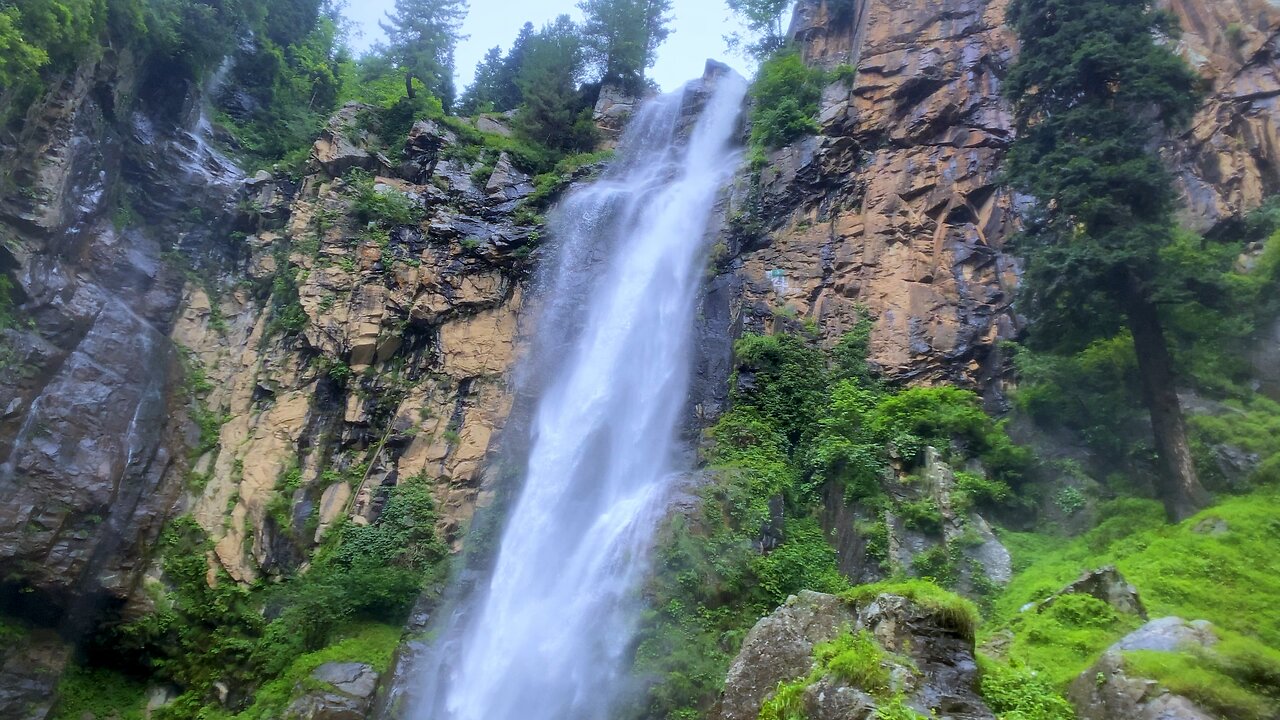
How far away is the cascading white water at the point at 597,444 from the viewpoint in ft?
39.4

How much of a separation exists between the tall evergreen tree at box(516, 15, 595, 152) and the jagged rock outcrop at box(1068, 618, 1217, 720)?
24.2 metres

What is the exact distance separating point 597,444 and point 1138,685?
1190 centimetres

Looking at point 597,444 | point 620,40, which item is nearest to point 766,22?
point 620,40

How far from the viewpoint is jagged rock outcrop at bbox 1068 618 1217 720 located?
508 centimetres

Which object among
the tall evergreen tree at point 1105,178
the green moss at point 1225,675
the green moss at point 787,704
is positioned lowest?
the green moss at point 787,704

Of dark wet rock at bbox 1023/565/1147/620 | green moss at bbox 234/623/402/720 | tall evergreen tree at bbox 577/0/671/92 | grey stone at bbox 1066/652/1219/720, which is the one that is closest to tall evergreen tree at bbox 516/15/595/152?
tall evergreen tree at bbox 577/0/671/92

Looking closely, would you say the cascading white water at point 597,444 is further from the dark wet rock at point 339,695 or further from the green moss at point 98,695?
the green moss at point 98,695

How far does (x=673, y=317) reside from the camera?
1877 centimetres

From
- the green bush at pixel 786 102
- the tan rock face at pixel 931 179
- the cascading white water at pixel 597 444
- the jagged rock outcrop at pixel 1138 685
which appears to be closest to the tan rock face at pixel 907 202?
the tan rock face at pixel 931 179

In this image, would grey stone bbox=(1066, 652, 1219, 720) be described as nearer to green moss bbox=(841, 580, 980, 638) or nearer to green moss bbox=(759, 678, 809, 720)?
green moss bbox=(841, 580, 980, 638)

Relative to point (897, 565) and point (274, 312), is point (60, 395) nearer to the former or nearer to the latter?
point (274, 312)

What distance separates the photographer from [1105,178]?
1102cm

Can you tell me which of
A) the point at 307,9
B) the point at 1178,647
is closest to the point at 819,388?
the point at 1178,647

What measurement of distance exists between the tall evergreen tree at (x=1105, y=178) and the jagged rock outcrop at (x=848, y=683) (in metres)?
5.40
